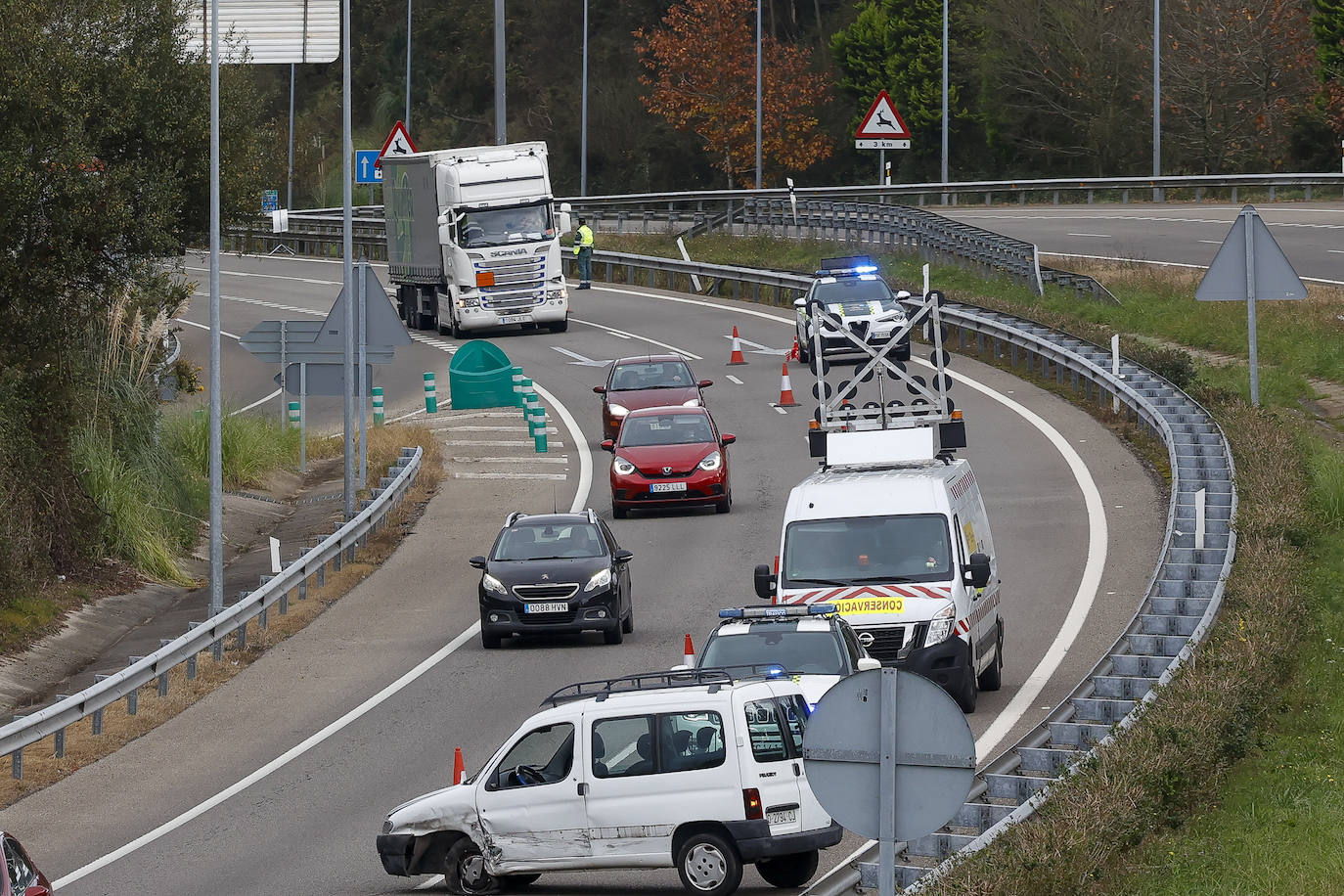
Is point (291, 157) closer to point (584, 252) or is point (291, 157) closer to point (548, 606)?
point (584, 252)

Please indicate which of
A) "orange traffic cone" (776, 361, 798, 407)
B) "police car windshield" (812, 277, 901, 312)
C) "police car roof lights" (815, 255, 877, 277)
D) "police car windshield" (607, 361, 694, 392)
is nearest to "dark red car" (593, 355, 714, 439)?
"police car windshield" (607, 361, 694, 392)

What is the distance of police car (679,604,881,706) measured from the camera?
48.0 ft

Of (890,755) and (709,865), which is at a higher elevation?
(890,755)

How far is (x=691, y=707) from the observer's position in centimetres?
1236

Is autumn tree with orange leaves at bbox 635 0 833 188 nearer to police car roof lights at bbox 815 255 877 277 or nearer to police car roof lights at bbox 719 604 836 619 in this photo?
police car roof lights at bbox 815 255 877 277

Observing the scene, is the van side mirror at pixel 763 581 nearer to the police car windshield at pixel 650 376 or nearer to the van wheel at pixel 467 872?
the van wheel at pixel 467 872

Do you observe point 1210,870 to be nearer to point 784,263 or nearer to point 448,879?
point 448,879

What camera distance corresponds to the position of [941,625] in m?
16.1

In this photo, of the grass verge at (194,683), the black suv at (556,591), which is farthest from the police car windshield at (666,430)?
the black suv at (556,591)

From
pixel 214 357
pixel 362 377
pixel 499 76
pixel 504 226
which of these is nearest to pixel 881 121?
pixel 499 76

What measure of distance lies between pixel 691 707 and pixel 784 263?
4102cm

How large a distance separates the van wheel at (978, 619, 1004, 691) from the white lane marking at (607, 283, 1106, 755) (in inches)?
9.3

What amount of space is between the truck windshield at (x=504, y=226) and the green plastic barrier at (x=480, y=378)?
6.79 meters

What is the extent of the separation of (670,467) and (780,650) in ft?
38.9
